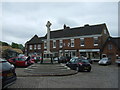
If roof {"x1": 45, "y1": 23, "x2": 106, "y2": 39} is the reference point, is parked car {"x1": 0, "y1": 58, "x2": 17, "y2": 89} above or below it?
below

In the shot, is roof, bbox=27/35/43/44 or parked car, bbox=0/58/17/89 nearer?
parked car, bbox=0/58/17/89

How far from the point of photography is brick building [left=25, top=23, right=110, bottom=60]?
1469 inches

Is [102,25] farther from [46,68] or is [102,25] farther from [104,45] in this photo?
[46,68]

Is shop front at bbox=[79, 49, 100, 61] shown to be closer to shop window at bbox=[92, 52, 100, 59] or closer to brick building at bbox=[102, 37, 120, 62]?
shop window at bbox=[92, 52, 100, 59]

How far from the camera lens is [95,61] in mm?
37125

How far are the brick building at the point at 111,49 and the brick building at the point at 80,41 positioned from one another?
1.38 meters

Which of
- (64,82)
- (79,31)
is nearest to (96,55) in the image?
(79,31)

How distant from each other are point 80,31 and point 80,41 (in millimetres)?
3451

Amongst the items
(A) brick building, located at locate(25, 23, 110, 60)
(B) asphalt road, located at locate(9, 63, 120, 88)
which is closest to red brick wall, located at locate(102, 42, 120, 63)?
(A) brick building, located at locate(25, 23, 110, 60)

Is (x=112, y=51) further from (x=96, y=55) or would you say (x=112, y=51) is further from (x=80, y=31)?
(x=80, y=31)

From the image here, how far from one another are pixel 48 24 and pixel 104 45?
819 inches

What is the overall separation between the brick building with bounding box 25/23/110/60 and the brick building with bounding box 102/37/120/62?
1380 mm

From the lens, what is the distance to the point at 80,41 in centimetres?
3966

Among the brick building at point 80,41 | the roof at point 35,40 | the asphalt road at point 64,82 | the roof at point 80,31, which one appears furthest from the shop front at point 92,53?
the asphalt road at point 64,82
